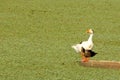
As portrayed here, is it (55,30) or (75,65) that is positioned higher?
(55,30)

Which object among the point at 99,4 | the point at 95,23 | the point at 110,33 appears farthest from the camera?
the point at 99,4

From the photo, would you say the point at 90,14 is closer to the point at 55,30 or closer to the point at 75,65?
the point at 55,30

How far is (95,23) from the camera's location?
16453 mm

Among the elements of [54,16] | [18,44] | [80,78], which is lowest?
[80,78]

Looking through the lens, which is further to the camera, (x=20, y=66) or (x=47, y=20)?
(x=47, y=20)

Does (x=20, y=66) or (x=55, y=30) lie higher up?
(x=55, y=30)

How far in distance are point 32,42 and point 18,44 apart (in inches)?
20.4

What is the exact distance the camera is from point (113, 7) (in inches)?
738

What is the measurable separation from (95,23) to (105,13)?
1597 millimetres

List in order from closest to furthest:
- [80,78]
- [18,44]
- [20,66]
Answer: [80,78] < [20,66] < [18,44]

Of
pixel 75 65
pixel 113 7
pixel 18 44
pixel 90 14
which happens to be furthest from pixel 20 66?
pixel 113 7

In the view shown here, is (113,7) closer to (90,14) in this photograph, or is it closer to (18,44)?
(90,14)

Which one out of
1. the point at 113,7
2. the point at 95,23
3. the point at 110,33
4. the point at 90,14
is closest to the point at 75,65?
the point at 110,33

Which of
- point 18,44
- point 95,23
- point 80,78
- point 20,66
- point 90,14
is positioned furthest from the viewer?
point 90,14
